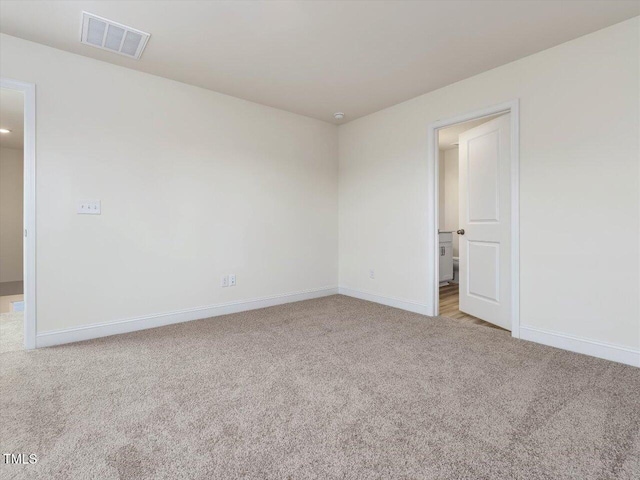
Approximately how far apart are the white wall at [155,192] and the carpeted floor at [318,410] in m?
0.62

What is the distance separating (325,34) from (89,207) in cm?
245

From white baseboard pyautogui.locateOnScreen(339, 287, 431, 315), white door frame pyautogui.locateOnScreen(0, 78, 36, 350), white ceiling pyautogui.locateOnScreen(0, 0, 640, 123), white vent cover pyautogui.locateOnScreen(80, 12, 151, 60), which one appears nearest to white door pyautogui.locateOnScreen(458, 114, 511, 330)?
white baseboard pyautogui.locateOnScreen(339, 287, 431, 315)

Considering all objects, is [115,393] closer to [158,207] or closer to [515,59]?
[158,207]

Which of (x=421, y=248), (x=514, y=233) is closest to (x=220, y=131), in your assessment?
(x=421, y=248)

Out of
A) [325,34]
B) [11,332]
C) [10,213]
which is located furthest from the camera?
[10,213]

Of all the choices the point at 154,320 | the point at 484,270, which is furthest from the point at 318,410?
the point at 484,270

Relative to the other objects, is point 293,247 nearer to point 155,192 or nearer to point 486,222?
point 155,192

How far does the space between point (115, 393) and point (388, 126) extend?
371 centimetres

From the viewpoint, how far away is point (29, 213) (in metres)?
2.49

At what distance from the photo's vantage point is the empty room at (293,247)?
1475 millimetres

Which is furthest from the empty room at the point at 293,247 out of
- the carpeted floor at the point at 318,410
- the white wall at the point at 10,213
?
the white wall at the point at 10,213

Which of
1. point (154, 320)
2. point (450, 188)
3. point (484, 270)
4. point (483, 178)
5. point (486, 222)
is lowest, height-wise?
point (154, 320)

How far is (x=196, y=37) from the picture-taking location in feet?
7.88

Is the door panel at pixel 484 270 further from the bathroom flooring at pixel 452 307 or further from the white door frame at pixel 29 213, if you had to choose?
the white door frame at pixel 29 213
